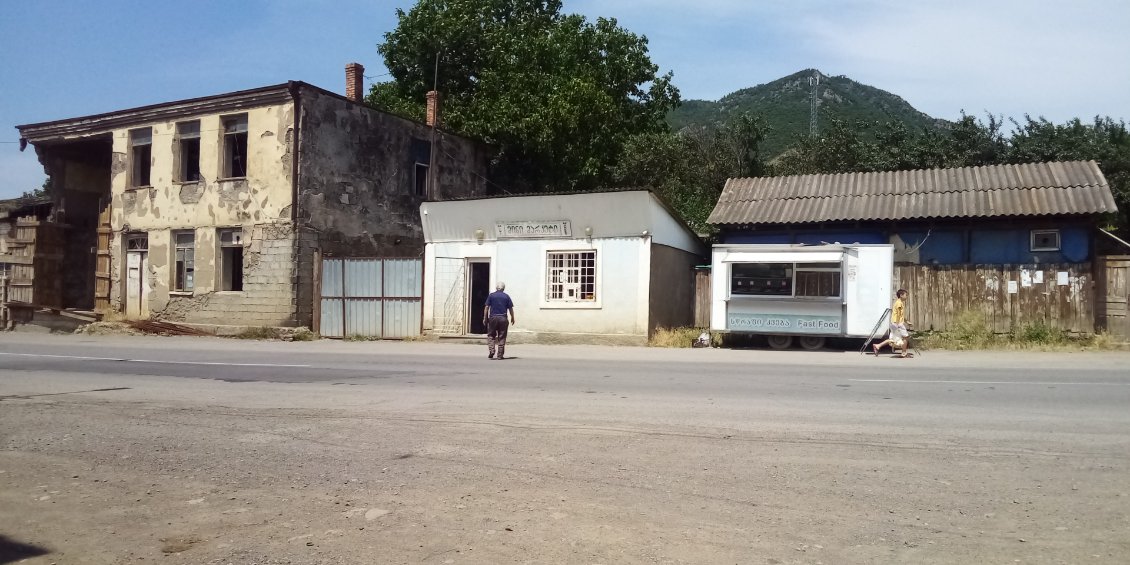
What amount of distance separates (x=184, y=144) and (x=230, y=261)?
14.6ft

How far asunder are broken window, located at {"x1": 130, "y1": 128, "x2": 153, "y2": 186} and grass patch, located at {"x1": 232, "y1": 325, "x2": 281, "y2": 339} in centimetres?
747

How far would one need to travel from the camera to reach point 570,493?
17.9 feet

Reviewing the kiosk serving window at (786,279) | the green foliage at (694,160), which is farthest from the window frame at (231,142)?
the green foliage at (694,160)

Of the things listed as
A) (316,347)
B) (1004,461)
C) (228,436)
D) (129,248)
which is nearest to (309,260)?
(316,347)

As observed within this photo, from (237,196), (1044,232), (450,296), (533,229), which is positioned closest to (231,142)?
(237,196)

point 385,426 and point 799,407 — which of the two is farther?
point 799,407

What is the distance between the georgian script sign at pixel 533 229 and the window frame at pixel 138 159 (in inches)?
505

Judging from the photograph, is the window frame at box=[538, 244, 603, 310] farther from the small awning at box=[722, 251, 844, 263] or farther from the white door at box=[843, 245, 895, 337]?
the white door at box=[843, 245, 895, 337]

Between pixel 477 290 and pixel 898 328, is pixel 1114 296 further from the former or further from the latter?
pixel 477 290

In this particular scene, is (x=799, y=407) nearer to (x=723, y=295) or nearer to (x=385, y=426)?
(x=385, y=426)

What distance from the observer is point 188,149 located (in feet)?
86.6

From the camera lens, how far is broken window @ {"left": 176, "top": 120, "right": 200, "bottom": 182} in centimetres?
2553

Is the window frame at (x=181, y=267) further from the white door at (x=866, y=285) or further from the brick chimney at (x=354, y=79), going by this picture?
the white door at (x=866, y=285)

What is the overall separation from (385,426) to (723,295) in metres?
13.3
